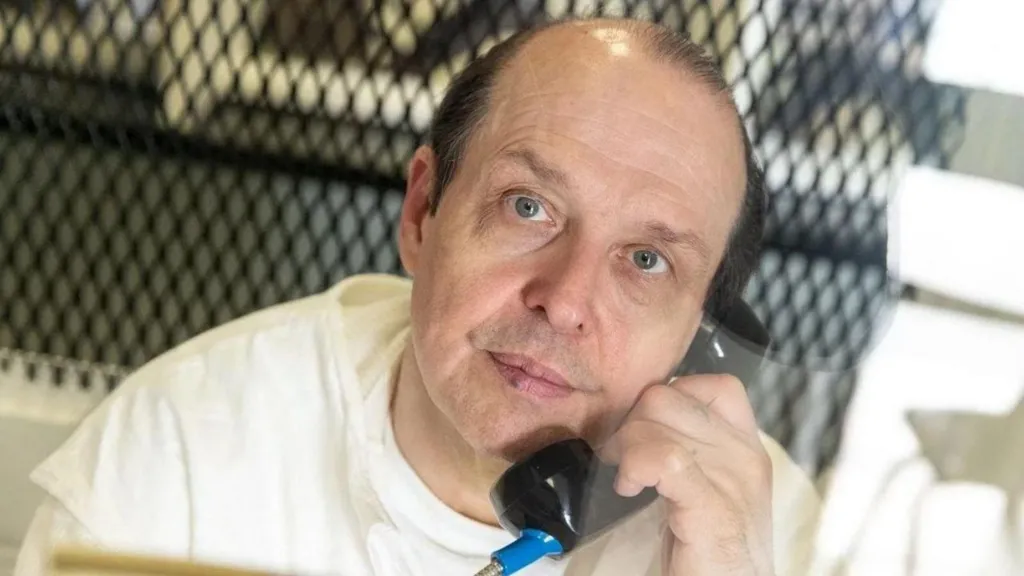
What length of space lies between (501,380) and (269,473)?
0.65 feet

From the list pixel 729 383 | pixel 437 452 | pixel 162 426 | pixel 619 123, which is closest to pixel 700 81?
pixel 619 123

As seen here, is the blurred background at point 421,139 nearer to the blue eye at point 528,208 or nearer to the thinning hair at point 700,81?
the thinning hair at point 700,81

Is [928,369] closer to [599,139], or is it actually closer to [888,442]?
[888,442]

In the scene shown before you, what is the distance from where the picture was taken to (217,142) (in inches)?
32.0

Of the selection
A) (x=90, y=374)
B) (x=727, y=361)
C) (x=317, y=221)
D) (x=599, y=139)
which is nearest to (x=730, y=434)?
(x=727, y=361)

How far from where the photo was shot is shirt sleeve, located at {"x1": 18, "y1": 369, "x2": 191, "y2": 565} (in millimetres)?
642

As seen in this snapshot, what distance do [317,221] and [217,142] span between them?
101mm

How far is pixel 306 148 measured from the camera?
804mm

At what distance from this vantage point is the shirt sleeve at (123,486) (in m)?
0.64

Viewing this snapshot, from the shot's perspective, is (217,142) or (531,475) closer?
(531,475)

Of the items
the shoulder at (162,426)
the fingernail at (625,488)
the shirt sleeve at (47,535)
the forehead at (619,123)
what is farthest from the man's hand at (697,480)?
the shirt sleeve at (47,535)

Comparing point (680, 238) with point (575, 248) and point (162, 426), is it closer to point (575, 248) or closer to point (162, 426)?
point (575, 248)

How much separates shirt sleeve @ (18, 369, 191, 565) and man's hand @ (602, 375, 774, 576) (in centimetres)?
30

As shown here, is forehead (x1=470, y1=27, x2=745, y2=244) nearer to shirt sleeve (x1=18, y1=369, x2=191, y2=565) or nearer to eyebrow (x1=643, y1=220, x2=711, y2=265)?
eyebrow (x1=643, y1=220, x2=711, y2=265)
